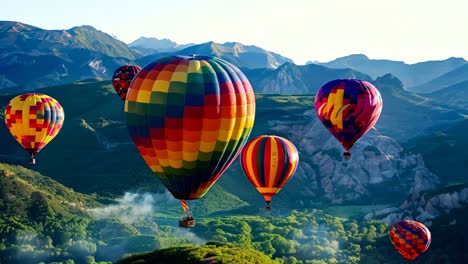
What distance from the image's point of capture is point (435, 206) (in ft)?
389

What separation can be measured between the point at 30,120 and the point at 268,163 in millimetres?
28905

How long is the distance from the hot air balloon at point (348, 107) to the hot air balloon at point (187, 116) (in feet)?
83.5

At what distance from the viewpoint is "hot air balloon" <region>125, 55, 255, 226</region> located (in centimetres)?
3853

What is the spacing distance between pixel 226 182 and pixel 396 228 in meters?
103

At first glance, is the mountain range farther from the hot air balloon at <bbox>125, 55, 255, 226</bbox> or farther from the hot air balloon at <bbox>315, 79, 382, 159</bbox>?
the hot air balloon at <bbox>315, 79, 382, 159</bbox>

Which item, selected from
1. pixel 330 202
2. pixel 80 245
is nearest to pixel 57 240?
pixel 80 245

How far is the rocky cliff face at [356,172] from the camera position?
6777 inches

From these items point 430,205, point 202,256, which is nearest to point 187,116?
point 202,256

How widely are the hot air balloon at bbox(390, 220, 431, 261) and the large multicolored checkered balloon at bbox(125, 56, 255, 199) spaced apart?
3668 cm

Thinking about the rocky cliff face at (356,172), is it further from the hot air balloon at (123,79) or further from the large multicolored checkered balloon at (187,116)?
the large multicolored checkered balloon at (187,116)

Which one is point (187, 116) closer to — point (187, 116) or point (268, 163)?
point (187, 116)

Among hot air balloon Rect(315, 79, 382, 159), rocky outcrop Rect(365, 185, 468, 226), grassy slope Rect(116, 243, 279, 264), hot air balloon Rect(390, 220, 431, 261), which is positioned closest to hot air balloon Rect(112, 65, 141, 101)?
hot air balloon Rect(315, 79, 382, 159)

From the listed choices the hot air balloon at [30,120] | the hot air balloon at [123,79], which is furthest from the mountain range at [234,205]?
the hot air balloon at [123,79]

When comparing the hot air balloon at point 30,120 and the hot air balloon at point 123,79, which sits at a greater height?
the hot air balloon at point 123,79
